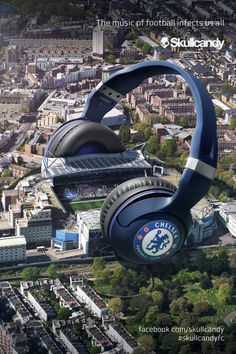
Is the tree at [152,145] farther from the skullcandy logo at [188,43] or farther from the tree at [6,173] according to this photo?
the skullcandy logo at [188,43]

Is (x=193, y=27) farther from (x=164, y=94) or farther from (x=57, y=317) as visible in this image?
(x=57, y=317)

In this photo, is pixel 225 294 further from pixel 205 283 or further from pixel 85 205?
pixel 85 205

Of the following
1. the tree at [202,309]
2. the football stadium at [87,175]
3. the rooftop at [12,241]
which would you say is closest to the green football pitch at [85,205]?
the football stadium at [87,175]

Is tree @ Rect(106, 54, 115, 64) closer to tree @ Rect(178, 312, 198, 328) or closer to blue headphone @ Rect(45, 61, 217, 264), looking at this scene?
blue headphone @ Rect(45, 61, 217, 264)

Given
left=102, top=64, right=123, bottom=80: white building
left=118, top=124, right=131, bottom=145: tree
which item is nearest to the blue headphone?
left=118, top=124, right=131, bottom=145: tree

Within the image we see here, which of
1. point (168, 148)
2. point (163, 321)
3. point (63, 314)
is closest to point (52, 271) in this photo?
point (63, 314)

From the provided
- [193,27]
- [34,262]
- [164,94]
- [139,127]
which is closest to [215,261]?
[34,262]
